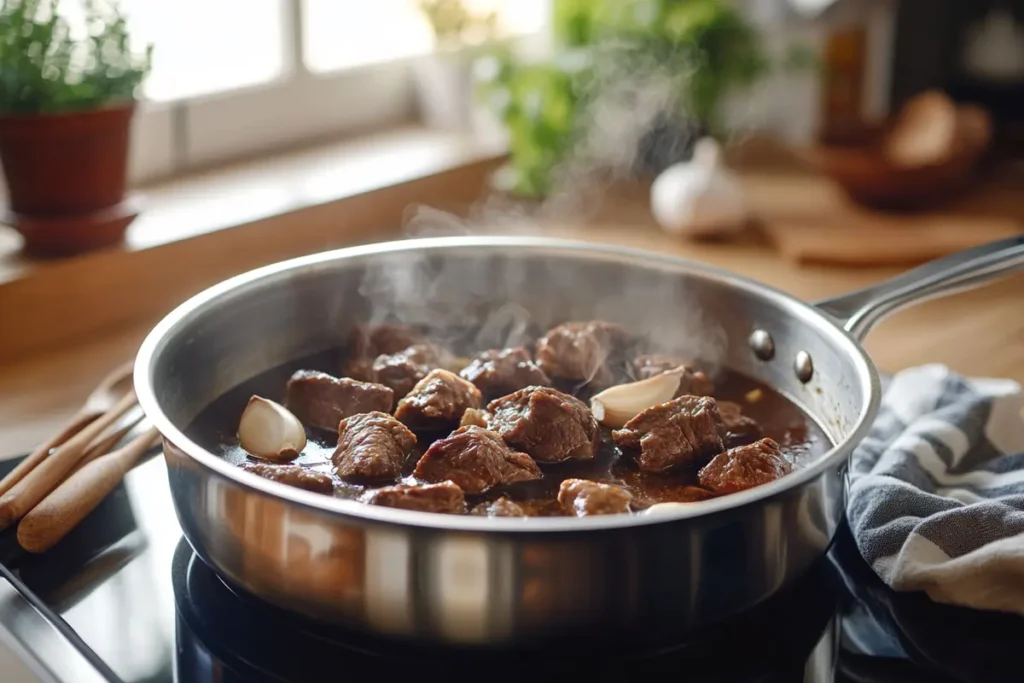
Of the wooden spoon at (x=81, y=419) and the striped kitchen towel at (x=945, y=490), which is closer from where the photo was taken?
the striped kitchen towel at (x=945, y=490)

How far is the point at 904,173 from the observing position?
6.81 ft

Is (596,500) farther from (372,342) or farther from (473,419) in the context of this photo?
(372,342)

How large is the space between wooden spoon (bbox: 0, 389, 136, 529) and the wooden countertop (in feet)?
0.41

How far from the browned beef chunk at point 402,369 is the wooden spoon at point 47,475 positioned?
285mm

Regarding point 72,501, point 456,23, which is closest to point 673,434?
point 72,501

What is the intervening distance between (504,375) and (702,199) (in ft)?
2.78

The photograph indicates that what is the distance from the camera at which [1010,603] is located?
93 centimetres

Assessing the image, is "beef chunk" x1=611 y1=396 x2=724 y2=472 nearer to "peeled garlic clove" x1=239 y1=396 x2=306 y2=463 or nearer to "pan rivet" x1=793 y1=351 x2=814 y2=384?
"pan rivet" x1=793 y1=351 x2=814 y2=384

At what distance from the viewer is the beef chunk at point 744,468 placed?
1047 mm

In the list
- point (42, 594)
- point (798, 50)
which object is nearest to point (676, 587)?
Answer: point (42, 594)

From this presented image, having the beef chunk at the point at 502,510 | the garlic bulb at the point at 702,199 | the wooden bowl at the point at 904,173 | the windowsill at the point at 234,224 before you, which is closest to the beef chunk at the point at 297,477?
the beef chunk at the point at 502,510

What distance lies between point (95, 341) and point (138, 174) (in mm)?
521

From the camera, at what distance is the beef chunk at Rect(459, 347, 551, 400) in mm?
1254

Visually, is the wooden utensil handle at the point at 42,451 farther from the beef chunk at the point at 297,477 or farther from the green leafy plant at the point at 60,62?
the green leafy plant at the point at 60,62
